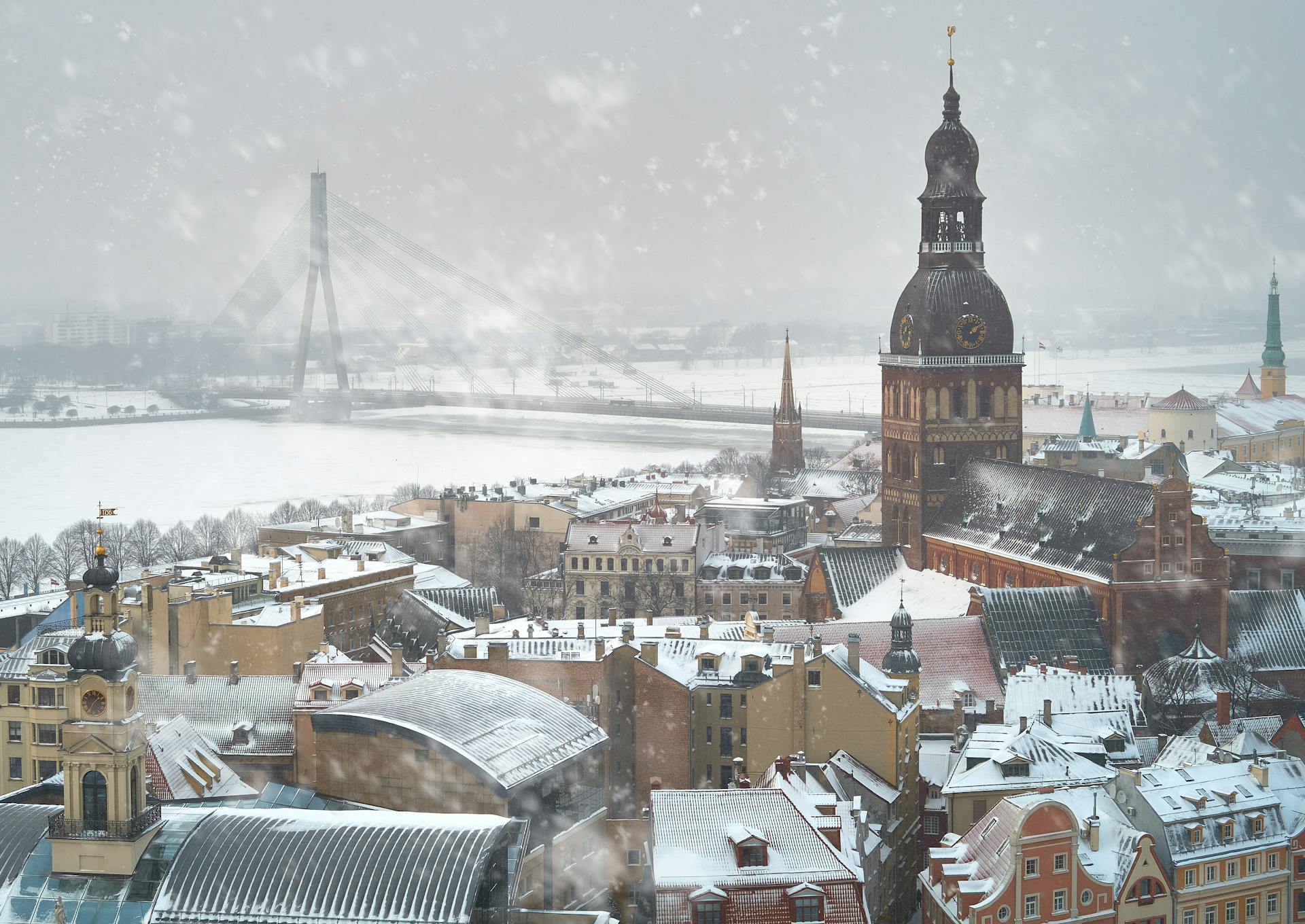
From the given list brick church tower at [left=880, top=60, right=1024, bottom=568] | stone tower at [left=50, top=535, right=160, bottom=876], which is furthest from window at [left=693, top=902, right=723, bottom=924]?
brick church tower at [left=880, top=60, right=1024, bottom=568]

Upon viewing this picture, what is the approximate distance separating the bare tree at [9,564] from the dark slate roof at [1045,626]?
27955 mm

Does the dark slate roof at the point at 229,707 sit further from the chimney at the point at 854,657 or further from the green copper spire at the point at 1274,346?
the green copper spire at the point at 1274,346

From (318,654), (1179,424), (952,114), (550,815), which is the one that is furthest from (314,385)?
(550,815)

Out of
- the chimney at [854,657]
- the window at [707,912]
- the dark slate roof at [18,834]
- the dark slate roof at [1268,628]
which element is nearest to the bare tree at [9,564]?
the chimney at [854,657]

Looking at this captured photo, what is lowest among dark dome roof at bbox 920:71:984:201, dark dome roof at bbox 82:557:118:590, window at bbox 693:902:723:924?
window at bbox 693:902:723:924

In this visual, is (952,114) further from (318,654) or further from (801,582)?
(318,654)

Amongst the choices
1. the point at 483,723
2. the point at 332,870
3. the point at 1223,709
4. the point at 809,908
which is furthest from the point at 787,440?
the point at 332,870

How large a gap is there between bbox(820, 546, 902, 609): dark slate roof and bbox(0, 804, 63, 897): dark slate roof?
2192 centimetres

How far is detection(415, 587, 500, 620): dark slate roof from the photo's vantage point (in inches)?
1810

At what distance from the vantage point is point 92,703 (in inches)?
803

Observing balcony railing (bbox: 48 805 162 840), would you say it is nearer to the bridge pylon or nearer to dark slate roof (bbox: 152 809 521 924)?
dark slate roof (bbox: 152 809 521 924)

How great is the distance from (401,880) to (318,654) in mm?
14441

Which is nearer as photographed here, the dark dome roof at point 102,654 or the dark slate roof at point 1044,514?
the dark dome roof at point 102,654

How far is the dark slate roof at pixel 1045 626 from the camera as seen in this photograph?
34750 millimetres
